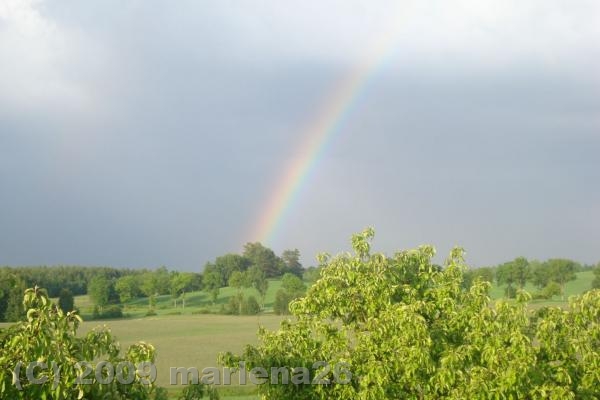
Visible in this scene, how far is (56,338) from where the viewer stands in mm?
9570

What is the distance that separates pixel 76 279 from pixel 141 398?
172 meters

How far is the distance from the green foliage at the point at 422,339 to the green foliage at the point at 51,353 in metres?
6.26

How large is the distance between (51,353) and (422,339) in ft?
27.3

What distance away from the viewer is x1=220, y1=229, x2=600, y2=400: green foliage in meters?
13.6

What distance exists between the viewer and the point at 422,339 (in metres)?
14.5

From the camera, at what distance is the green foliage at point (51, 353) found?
9039 mm

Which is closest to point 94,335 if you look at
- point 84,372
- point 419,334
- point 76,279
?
point 84,372

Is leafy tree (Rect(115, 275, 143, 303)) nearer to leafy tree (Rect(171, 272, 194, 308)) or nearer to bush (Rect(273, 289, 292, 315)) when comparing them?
leafy tree (Rect(171, 272, 194, 308))

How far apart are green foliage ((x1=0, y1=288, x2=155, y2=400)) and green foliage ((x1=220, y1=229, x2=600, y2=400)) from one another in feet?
20.5

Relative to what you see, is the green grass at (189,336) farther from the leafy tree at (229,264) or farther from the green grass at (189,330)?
the leafy tree at (229,264)

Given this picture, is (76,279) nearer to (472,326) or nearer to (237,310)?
(237,310)

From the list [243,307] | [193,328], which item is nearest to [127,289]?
[243,307]

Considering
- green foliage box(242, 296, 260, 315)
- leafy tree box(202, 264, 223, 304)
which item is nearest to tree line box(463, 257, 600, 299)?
green foliage box(242, 296, 260, 315)

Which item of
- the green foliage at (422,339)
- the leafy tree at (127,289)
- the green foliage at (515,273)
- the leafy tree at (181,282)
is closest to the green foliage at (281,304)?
the leafy tree at (181,282)
